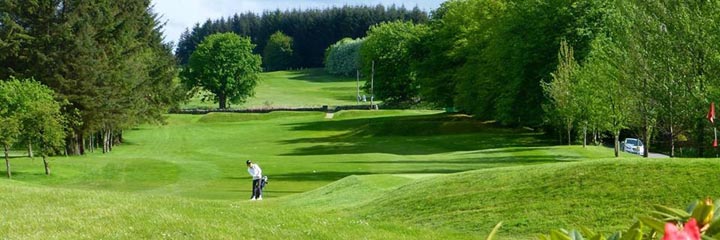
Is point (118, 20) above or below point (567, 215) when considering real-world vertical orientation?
above

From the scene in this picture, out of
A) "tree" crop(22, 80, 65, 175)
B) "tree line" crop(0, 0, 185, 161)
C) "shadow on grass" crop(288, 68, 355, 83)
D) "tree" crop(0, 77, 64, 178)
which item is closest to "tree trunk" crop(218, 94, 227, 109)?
"tree line" crop(0, 0, 185, 161)

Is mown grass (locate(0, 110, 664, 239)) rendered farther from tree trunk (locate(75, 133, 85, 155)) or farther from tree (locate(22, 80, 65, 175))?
tree trunk (locate(75, 133, 85, 155))

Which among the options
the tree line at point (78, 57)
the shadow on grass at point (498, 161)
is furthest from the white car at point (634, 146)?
the tree line at point (78, 57)

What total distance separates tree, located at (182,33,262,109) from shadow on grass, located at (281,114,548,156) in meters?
25.7

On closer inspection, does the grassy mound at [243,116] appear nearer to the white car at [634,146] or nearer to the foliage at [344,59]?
the white car at [634,146]

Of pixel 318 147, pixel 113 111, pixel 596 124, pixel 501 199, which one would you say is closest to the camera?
pixel 501 199

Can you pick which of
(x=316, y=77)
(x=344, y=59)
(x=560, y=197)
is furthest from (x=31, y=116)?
(x=316, y=77)

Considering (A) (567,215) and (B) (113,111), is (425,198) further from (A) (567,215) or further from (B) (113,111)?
(B) (113,111)

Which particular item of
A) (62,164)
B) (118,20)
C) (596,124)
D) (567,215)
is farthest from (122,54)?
(567,215)

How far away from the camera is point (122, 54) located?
56.9m

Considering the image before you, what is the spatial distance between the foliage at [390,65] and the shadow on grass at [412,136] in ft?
38.7

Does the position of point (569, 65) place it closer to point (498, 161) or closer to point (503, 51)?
point (498, 161)

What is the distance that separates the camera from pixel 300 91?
14875cm

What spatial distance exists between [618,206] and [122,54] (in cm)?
4899
